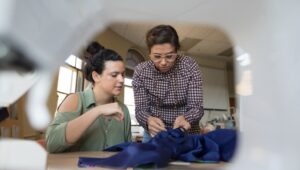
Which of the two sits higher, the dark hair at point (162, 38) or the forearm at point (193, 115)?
the dark hair at point (162, 38)

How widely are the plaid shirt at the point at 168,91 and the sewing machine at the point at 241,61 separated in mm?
675

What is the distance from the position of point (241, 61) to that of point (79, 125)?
575 mm

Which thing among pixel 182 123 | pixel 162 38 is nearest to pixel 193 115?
pixel 182 123

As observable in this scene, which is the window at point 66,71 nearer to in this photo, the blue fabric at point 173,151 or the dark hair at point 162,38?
the blue fabric at point 173,151

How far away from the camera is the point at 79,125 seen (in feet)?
2.46

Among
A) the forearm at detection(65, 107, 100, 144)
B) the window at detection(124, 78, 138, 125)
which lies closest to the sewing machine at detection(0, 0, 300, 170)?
the forearm at detection(65, 107, 100, 144)

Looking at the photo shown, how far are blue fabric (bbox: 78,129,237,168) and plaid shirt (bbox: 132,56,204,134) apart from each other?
381 millimetres

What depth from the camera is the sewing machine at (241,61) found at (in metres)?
0.22

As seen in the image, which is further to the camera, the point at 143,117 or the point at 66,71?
the point at 143,117

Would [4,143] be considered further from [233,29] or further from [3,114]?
[233,29]

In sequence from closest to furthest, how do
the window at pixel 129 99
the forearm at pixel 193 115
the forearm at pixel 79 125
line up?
1. the forearm at pixel 79 125
2. the forearm at pixel 193 115
3. the window at pixel 129 99

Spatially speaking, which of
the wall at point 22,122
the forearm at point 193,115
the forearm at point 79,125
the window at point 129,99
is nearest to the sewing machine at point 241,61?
the wall at point 22,122

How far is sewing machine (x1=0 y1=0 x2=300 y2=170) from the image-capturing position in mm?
224

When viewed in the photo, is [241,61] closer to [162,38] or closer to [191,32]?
[191,32]
